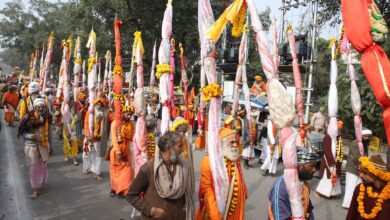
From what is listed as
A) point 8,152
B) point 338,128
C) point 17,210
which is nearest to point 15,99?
point 8,152

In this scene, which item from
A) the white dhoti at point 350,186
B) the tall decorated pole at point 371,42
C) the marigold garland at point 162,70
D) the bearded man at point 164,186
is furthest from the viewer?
the white dhoti at point 350,186

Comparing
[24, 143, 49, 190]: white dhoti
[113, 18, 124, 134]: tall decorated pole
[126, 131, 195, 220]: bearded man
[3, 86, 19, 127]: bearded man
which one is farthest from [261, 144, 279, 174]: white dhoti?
[3, 86, 19, 127]: bearded man

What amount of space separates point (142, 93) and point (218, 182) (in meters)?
2.76

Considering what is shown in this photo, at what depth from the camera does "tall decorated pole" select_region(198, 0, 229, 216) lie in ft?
11.9

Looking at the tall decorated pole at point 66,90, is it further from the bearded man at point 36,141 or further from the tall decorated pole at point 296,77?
the tall decorated pole at point 296,77

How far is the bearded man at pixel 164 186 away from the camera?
3.42 meters

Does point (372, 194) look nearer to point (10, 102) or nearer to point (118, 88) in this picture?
point (118, 88)

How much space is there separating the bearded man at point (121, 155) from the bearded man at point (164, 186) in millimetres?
3244

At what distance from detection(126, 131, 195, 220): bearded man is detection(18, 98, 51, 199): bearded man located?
13.4 ft

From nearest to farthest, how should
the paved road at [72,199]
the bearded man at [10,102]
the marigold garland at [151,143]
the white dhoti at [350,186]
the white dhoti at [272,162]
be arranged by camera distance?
the paved road at [72,199] < the marigold garland at [151,143] < the white dhoti at [350,186] < the white dhoti at [272,162] < the bearded man at [10,102]

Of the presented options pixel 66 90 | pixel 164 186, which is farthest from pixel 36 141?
pixel 164 186

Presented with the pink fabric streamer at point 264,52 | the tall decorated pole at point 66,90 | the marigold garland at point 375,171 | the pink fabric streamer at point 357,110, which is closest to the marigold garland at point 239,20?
the pink fabric streamer at point 264,52

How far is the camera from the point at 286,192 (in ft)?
10.3

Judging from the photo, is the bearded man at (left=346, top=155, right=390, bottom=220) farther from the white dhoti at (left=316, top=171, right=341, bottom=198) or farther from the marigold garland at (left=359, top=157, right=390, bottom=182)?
the white dhoti at (left=316, top=171, right=341, bottom=198)
